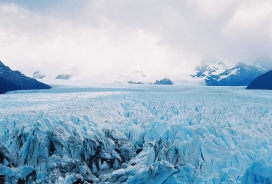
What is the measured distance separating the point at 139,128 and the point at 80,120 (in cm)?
267

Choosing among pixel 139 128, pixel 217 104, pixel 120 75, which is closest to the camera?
pixel 139 128

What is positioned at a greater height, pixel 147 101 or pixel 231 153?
pixel 147 101

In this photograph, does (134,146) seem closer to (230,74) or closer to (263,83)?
(263,83)

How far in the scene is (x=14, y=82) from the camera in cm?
4941

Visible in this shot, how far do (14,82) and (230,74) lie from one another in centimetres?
5701

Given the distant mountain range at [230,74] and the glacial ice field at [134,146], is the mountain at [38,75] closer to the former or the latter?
the distant mountain range at [230,74]

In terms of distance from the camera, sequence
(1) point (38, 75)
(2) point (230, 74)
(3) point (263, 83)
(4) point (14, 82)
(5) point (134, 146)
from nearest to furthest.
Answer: (5) point (134, 146) → (4) point (14, 82) → (3) point (263, 83) → (2) point (230, 74) → (1) point (38, 75)

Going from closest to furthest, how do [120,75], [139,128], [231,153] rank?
[231,153]
[139,128]
[120,75]

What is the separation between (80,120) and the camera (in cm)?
1647

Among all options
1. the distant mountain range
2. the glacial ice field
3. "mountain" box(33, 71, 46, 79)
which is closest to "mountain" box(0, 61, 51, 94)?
the glacial ice field

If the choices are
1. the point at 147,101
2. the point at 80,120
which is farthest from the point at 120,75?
the point at 80,120

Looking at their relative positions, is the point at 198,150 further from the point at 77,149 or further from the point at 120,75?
the point at 120,75

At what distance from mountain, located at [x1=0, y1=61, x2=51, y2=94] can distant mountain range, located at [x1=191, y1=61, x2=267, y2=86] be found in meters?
45.0

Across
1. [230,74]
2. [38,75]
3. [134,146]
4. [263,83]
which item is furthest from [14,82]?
[230,74]
